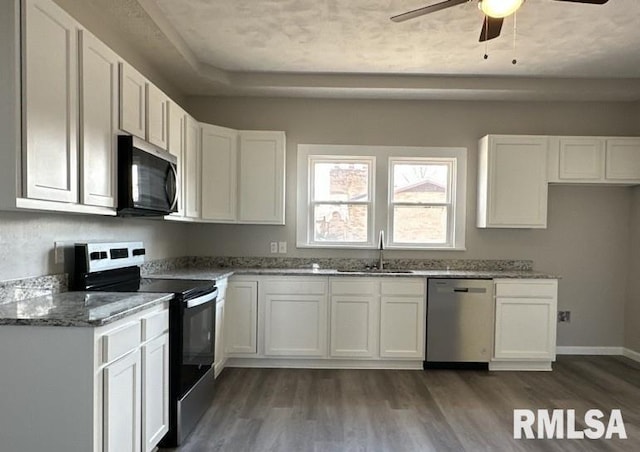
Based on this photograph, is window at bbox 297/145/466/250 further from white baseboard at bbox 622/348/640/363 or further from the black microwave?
white baseboard at bbox 622/348/640/363

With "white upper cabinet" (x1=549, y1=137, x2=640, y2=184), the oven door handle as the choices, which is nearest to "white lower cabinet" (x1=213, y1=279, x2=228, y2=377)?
the oven door handle

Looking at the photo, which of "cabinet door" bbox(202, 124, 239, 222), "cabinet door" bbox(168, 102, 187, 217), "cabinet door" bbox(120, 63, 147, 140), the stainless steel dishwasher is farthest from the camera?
"cabinet door" bbox(202, 124, 239, 222)

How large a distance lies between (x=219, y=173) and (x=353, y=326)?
1960mm

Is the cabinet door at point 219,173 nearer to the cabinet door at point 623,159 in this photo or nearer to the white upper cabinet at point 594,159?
the white upper cabinet at point 594,159

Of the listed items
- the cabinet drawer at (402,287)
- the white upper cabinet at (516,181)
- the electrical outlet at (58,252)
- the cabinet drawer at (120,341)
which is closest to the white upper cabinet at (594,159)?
the white upper cabinet at (516,181)

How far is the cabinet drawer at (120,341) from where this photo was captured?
174 cm

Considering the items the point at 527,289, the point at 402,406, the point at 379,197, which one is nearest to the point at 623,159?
the point at 527,289

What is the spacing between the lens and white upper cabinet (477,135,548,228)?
13.2 feet

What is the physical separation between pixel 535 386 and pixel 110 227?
3.66m

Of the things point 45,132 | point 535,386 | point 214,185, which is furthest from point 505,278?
point 45,132

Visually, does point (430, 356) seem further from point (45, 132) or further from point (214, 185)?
point (45, 132)

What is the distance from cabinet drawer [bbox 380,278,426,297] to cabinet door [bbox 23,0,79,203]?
2656 mm

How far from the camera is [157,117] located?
2932 millimetres

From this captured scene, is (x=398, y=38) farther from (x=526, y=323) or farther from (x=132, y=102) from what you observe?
(x=526, y=323)
